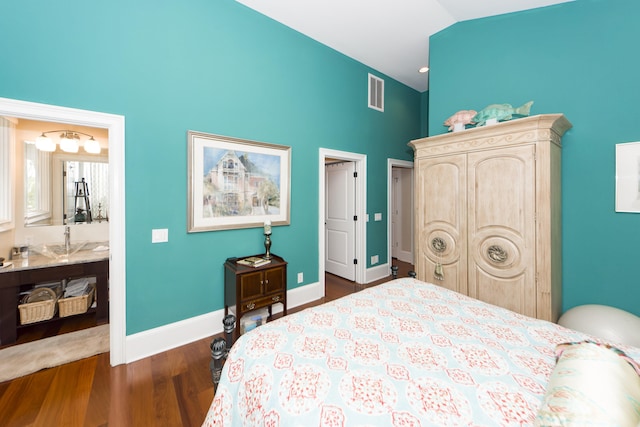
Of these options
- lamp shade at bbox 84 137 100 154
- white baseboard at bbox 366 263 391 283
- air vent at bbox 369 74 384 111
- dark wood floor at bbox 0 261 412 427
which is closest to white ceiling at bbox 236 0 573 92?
air vent at bbox 369 74 384 111

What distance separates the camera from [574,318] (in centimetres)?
189

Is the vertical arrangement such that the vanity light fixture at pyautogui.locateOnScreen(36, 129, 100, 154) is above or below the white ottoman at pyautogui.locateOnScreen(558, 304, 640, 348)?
above

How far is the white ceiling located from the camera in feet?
8.66

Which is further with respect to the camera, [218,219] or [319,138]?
[319,138]

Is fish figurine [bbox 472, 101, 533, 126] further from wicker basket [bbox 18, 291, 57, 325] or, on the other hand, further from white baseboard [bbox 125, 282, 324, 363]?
wicker basket [bbox 18, 291, 57, 325]

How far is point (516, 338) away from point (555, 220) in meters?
1.47

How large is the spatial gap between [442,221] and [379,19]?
7.90ft

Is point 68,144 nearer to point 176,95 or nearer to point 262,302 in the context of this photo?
point 176,95

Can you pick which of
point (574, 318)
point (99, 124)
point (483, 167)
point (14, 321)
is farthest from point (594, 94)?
point (14, 321)

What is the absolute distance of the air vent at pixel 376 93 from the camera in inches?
158

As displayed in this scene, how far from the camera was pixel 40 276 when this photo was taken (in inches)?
95.7

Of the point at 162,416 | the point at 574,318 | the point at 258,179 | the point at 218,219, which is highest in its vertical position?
the point at 258,179

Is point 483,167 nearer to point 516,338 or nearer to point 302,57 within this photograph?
point 516,338

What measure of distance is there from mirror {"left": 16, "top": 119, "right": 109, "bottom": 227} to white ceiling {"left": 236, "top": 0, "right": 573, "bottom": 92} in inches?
104
